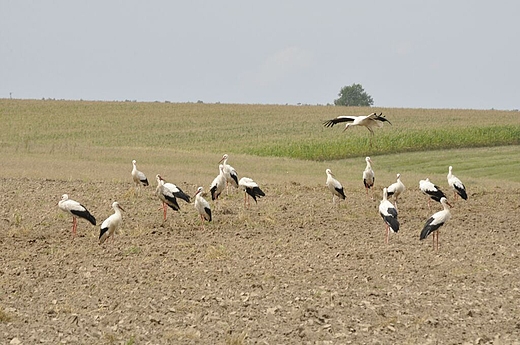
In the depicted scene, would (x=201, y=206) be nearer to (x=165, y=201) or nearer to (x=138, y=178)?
(x=165, y=201)

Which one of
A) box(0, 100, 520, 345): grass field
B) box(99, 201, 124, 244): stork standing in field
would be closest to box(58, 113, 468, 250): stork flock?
box(99, 201, 124, 244): stork standing in field

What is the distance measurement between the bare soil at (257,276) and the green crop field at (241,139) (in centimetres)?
893

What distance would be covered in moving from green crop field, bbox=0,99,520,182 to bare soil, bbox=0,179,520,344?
8.93 meters

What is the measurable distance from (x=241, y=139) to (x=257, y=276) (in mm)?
36061

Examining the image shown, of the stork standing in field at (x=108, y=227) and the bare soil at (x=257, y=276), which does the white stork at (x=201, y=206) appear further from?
the stork standing in field at (x=108, y=227)

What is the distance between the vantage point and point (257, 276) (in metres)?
12.5

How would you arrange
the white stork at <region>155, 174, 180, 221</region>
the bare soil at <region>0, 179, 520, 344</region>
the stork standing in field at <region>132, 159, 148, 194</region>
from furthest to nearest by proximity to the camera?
the stork standing in field at <region>132, 159, 148, 194</region>
the white stork at <region>155, 174, 180, 221</region>
the bare soil at <region>0, 179, 520, 344</region>

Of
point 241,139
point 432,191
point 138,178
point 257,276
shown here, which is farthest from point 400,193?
point 241,139

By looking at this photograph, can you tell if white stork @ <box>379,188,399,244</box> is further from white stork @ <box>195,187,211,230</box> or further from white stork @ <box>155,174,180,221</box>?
white stork @ <box>155,174,180,221</box>

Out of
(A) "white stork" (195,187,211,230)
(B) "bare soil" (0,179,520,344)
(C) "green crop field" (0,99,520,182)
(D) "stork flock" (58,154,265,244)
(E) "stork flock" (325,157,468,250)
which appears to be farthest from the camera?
(C) "green crop field" (0,99,520,182)

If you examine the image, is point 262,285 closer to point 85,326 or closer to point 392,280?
point 392,280

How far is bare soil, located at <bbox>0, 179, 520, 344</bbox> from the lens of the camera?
9641 mm

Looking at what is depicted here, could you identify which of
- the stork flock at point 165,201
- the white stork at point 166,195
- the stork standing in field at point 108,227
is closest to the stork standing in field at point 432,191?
the stork flock at point 165,201

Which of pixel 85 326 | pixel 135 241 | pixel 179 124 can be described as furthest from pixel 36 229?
pixel 179 124
